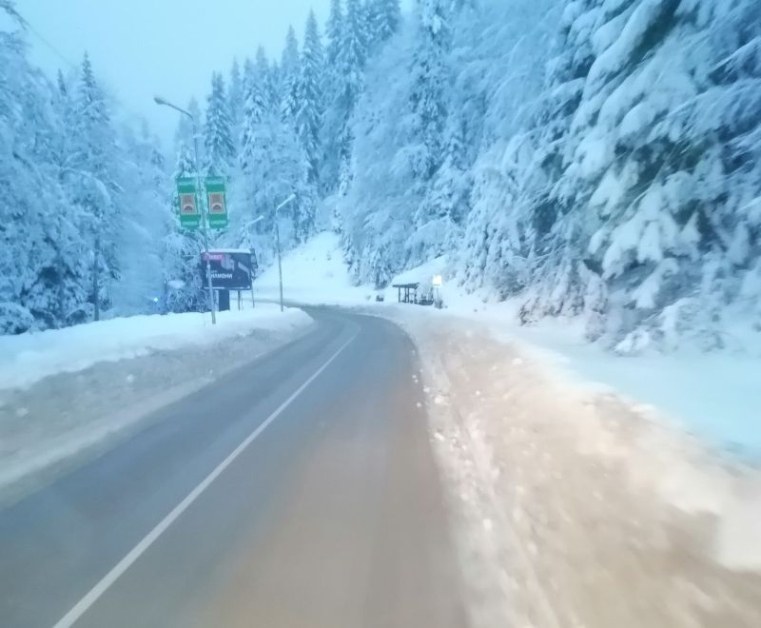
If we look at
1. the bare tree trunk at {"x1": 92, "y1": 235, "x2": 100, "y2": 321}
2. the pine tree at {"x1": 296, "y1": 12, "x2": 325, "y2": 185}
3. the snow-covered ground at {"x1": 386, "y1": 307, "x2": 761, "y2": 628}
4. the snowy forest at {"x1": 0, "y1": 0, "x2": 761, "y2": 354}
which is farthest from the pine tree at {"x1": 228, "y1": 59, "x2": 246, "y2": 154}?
the snow-covered ground at {"x1": 386, "y1": 307, "x2": 761, "y2": 628}

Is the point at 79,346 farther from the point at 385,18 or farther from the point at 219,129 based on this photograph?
the point at 219,129

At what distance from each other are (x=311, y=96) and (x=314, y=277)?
83.6 feet

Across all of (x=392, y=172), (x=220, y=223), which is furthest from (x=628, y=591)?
(x=392, y=172)

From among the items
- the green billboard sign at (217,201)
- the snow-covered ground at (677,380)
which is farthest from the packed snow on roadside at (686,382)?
the green billboard sign at (217,201)

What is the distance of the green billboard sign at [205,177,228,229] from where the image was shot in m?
24.3

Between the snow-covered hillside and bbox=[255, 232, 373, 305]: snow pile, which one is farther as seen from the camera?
bbox=[255, 232, 373, 305]: snow pile

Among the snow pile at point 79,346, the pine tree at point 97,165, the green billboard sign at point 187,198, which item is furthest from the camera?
the pine tree at point 97,165

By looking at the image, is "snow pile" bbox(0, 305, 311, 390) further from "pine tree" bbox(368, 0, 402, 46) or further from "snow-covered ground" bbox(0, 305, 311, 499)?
"pine tree" bbox(368, 0, 402, 46)

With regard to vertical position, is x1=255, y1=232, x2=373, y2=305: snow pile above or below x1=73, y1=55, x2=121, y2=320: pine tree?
below

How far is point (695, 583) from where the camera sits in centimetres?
359

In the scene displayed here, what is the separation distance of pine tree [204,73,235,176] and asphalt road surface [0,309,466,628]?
8459cm

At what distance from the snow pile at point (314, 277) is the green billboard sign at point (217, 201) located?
45420mm

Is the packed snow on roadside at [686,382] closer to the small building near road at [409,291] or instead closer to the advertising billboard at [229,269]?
the advertising billboard at [229,269]

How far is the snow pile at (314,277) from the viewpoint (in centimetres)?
7606
